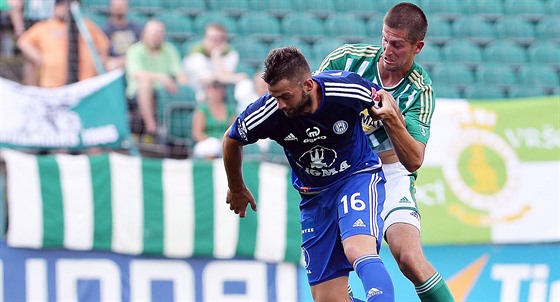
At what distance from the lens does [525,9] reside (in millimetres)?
12969

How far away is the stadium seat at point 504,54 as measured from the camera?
40.1 ft

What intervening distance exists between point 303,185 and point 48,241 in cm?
368

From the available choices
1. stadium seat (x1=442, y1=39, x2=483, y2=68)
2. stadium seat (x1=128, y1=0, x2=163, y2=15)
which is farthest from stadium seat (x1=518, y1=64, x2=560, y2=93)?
stadium seat (x1=128, y1=0, x2=163, y2=15)

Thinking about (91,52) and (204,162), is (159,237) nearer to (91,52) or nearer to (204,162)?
(204,162)

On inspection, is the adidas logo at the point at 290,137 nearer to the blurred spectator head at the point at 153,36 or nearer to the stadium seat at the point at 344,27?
the blurred spectator head at the point at 153,36

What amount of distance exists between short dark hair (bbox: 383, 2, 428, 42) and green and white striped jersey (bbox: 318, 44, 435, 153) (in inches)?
10.3

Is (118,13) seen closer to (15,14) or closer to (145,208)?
(15,14)

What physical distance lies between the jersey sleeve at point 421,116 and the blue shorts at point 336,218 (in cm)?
35

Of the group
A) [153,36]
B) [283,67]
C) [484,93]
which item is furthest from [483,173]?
[283,67]

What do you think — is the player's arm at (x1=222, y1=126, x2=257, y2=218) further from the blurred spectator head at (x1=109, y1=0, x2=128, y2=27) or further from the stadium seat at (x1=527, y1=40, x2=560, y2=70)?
the stadium seat at (x1=527, y1=40, x2=560, y2=70)

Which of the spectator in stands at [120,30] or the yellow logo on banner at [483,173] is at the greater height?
the spectator in stands at [120,30]

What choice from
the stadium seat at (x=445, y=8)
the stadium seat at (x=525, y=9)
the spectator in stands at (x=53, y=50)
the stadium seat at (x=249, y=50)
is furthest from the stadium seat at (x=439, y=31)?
the spectator in stands at (x=53, y=50)

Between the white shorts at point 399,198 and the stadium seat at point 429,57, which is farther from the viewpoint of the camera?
the stadium seat at point 429,57

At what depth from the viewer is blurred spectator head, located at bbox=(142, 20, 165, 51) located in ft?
33.3
